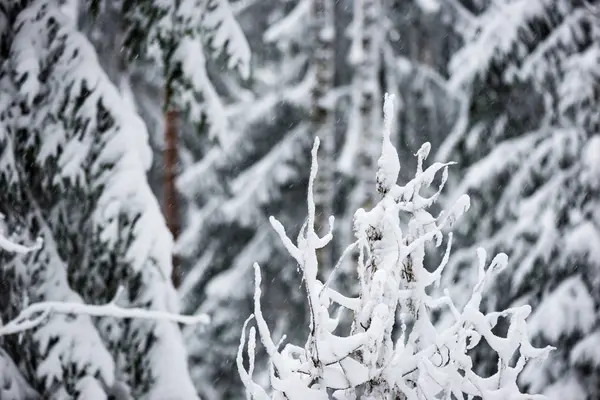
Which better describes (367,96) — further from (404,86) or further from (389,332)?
(389,332)

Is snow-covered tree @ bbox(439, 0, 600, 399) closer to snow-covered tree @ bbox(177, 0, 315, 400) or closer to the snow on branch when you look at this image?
snow-covered tree @ bbox(177, 0, 315, 400)

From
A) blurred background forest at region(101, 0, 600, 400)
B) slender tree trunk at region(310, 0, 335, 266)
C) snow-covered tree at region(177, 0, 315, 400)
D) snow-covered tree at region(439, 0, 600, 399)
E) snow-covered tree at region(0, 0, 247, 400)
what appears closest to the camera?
snow-covered tree at region(0, 0, 247, 400)

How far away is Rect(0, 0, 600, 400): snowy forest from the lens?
9.23 ft

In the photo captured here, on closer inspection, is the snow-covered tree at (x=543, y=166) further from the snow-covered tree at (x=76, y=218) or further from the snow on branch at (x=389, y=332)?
the snow on branch at (x=389, y=332)

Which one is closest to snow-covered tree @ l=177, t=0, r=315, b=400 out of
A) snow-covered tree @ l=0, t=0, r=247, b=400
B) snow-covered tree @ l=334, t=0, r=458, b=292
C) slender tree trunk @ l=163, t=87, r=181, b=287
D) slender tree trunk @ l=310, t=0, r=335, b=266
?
snow-covered tree @ l=334, t=0, r=458, b=292

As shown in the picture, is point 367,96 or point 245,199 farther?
point 245,199

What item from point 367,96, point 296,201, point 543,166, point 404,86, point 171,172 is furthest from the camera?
point 296,201

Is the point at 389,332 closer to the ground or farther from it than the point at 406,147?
farther from it

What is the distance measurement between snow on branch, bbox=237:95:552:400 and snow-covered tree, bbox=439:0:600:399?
17.9ft

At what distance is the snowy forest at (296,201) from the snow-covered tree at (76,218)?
17 millimetres

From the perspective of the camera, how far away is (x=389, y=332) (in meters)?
2.77

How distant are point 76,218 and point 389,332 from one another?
3.51 m

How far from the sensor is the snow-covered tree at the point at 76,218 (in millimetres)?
5195

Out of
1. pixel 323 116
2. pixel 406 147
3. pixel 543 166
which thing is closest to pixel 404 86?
pixel 406 147
